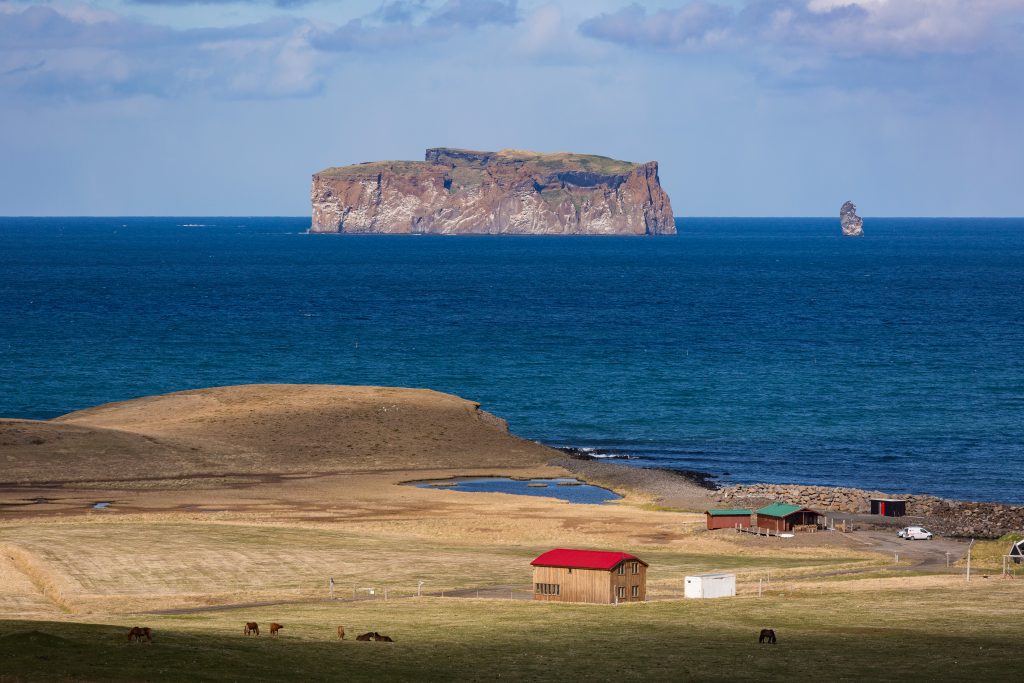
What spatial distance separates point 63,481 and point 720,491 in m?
45.1

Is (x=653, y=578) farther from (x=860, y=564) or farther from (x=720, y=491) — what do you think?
(x=720, y=491)

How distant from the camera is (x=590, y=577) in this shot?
65062 mm

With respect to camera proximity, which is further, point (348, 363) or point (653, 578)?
point (348, 363)

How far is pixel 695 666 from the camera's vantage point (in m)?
47.8

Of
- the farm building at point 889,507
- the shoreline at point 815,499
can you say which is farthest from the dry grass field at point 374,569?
the farm building at point 889,507

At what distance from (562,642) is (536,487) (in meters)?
50.7

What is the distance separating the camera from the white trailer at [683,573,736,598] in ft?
216

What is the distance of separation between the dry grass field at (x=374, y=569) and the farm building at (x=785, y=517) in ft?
5.68

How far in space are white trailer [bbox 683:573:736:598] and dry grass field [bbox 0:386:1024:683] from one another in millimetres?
1704

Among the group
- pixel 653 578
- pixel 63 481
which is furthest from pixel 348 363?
pixel 653 578

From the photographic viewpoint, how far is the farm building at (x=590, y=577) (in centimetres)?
6444

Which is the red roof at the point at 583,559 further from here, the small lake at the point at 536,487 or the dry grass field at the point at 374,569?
the small lake at the point at 536,487

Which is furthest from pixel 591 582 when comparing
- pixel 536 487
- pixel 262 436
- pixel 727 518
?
pixel 262 436

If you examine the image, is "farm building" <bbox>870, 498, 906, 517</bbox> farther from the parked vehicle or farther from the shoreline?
the parked vehicle
